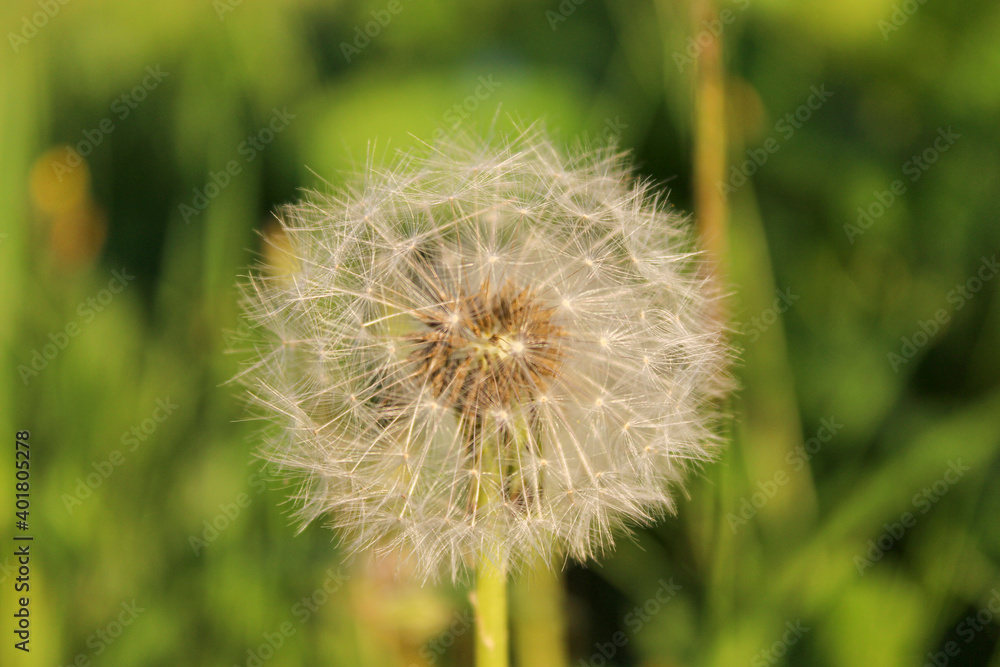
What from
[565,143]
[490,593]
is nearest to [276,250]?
[565,143]

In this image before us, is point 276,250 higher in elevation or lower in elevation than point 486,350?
higher

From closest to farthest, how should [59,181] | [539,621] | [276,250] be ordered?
1. [539,621]
2. [276,250]
3. [59,181]

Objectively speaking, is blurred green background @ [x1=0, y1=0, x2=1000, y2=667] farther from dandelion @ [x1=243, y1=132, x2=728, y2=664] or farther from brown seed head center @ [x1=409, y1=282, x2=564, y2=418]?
brown seed head center @ [x1=409, y1=282, x2=564, y2=418]

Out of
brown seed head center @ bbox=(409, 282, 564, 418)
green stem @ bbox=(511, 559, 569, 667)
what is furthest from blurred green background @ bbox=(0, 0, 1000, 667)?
brown seed head center @ bbox=(409, 282, 564, 418)

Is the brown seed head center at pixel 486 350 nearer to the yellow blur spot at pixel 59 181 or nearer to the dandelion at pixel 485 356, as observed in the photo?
the dandelion at pixel 485 356

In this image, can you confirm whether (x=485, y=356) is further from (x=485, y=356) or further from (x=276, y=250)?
(x=276, y=250)

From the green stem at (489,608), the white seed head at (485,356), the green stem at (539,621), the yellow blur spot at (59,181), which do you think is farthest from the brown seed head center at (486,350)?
the yellow blur spot at (59,181)
